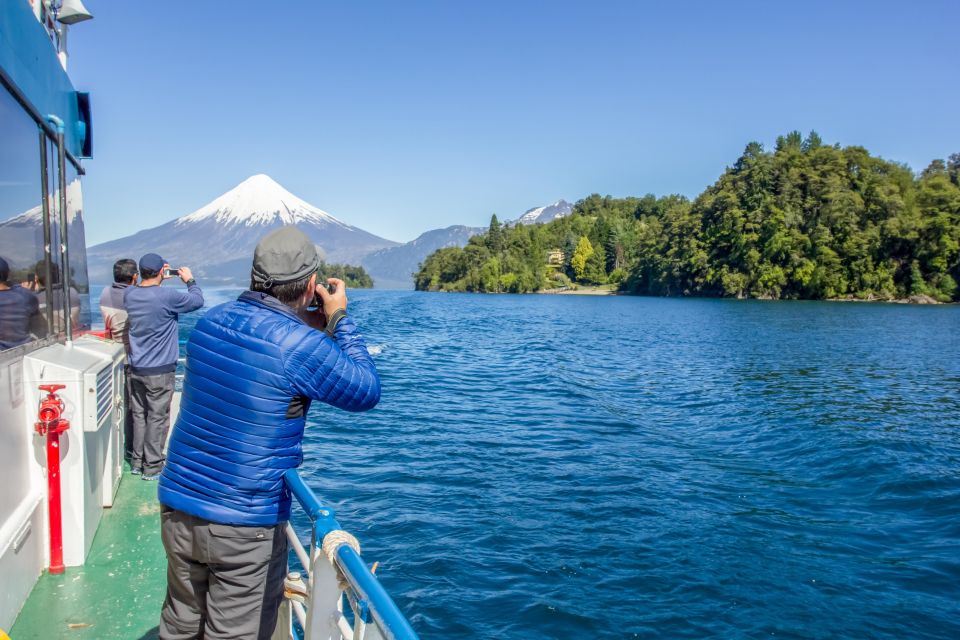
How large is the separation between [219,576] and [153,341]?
3.83 metres

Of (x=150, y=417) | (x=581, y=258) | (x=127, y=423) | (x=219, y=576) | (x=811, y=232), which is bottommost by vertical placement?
(x=127, y=423)

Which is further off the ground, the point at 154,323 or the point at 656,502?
the point at 154,323

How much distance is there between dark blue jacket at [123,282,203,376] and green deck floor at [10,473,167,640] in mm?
1315

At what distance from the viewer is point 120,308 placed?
244 inches

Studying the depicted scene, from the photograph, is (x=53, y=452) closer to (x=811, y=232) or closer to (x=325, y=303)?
(x=325, y=303)

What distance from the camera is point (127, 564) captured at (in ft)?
14.6

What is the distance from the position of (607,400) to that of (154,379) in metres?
13.2

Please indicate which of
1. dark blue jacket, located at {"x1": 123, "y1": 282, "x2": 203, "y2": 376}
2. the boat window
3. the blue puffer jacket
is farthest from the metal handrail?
dark blue jacket, located at {"x1": 123, "y1": 282, "x2": 203, "y2": 376}

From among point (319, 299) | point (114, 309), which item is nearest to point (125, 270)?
point (114, 309)

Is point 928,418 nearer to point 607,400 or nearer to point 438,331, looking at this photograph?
point 607,400

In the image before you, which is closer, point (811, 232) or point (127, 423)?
point (127, 423)

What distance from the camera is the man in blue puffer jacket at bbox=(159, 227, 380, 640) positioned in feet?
7.84

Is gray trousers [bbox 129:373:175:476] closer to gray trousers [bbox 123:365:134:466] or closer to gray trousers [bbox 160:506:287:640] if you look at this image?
gray trousers [bbox 123:365:134:466]

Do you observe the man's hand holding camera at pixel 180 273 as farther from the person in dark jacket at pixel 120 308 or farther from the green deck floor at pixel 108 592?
the green deck floor at pixel 108 592
